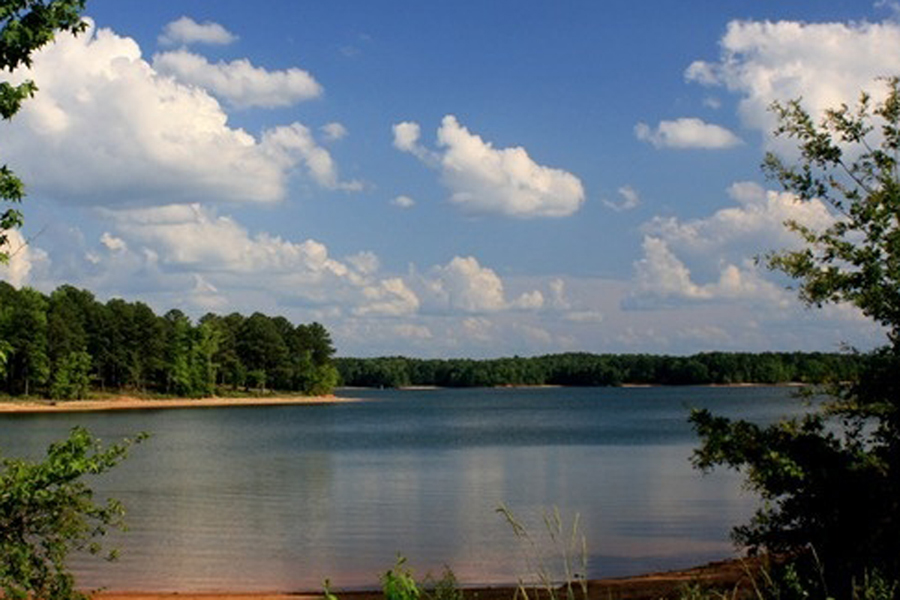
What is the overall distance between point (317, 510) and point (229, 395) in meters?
137

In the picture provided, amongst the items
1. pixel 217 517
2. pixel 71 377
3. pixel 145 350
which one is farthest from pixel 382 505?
pixel 145 350

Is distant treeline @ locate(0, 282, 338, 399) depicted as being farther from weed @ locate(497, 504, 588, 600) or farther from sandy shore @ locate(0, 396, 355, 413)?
weed @ locate(497, 504, 588, 600)

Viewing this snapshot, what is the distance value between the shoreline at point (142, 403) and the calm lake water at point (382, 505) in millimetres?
45194

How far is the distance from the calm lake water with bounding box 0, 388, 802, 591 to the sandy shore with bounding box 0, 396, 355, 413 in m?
45.5

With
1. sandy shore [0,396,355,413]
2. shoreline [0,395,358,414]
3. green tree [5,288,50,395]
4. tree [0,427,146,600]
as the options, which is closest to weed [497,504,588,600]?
tree [0,427,146,600]

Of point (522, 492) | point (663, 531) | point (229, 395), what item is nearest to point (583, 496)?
point (522, 492)

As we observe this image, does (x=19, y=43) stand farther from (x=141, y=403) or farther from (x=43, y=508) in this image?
(x=141, y=403)

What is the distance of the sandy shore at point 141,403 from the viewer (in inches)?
4847

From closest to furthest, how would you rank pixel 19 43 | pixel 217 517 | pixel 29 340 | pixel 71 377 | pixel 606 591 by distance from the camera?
pixel 19 43
pixel 606 591
pixel 217 517
pixel 29 340
pixel 71 377

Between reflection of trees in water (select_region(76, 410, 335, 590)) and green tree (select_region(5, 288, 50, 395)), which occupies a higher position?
green tree (select_region(5, 288, 50, 395))

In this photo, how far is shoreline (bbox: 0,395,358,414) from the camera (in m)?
123

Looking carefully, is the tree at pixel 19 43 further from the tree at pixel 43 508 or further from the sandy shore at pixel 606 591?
the sandy shore at pixel 606 591

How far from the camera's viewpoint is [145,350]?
477ft

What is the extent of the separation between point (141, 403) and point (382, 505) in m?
116
